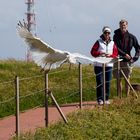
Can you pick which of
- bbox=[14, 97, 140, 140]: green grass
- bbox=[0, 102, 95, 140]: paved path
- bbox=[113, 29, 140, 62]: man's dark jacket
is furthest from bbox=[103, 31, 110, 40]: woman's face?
bbox=[0, 102, 95, 140]: paved path

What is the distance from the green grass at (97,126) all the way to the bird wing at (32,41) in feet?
3.87

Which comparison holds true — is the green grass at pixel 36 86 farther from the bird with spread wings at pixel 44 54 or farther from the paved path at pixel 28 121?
the bird with spread wings at pixel 44 54

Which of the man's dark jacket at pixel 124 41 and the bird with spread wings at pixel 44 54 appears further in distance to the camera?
the man's dark jacket at pixel 124 41

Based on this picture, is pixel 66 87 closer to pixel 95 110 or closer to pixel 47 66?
pixel 95 110

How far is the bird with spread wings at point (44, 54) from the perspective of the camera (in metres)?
9.04

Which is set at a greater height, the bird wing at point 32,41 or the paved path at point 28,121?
the bird wing at point 32,41

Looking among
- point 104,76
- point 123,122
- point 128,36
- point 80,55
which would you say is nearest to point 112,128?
point 123,122

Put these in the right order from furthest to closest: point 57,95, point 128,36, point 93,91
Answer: point 93,91 → point 57,95 → point 128,36

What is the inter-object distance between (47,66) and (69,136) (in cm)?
115

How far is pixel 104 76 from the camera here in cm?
1246

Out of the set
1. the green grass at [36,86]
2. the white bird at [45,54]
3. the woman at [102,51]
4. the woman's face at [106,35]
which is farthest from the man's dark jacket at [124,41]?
the white bird at [45,54]

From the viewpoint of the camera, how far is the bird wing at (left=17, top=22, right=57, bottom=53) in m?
9.01

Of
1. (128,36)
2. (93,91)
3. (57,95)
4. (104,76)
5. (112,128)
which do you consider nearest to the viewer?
(112,128)

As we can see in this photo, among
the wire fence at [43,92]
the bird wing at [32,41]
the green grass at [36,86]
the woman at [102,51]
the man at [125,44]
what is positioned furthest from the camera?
the green grass at [36,86]
